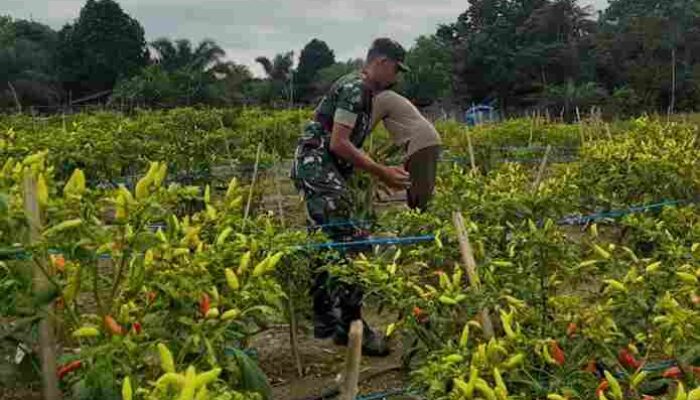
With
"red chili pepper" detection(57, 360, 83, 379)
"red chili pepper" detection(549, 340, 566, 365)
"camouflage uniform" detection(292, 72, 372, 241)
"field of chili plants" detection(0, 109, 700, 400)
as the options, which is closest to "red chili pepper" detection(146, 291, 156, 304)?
"field of chili plants" detection(0, 109, 700, 400)

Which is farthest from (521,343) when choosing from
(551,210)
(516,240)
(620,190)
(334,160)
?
(620,190)

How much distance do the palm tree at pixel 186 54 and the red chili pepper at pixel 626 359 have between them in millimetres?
29509

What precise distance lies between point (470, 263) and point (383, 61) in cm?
159

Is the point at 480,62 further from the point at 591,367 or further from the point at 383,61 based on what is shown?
the point at 591,367

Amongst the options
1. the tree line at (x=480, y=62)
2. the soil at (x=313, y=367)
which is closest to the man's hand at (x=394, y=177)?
the soil at (x=313, y=367)

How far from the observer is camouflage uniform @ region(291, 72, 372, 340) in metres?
3.90

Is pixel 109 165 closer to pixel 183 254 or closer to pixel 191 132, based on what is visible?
pixel 191 132

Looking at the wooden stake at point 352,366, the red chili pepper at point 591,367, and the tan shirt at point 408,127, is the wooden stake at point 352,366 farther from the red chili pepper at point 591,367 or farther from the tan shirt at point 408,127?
the tan shirt at point 408,127

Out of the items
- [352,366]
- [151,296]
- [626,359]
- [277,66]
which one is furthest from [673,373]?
[277,66]

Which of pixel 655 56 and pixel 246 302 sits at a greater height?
pixel 655 56

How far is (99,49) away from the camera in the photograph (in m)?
35.0

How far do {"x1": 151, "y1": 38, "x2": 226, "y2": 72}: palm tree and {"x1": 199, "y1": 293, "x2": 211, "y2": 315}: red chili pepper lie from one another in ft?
97.1

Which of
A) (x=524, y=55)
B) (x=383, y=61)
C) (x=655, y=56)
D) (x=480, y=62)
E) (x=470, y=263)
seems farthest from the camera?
(x=480, y=62)

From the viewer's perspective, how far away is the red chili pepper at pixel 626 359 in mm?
2213
